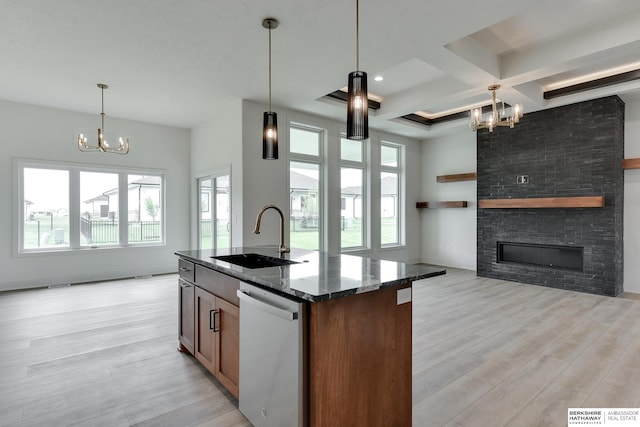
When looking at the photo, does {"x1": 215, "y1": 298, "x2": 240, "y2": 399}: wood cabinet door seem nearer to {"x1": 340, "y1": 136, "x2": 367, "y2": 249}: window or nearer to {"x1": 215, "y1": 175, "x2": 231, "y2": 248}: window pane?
{"x1": 215, "y1": 175, "x2": 231, "y2": 248}: window pane

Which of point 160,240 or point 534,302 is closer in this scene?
point 534,302

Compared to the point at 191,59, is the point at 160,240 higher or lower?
lower

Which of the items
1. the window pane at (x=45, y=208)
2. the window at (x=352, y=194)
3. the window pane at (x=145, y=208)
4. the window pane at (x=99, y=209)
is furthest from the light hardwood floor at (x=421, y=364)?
the window at (x=352, y=194)

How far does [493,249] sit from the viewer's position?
6375mm

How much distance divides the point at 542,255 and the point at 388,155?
3518 mm

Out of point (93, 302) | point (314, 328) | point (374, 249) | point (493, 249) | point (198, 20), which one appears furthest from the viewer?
point (374, 249)

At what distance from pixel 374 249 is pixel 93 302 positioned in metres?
4.92

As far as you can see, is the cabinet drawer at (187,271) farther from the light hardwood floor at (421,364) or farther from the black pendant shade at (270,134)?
the black pendant shade at (270,134)

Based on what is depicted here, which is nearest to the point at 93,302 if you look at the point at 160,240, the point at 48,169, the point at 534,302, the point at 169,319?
the point at 169,319

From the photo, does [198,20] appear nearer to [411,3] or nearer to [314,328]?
[411,3]

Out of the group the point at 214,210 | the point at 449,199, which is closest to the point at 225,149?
the point at 214,210

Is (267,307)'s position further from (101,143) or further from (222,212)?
(222,212)

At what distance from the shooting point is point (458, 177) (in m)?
7.26

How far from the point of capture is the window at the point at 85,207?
557cm
